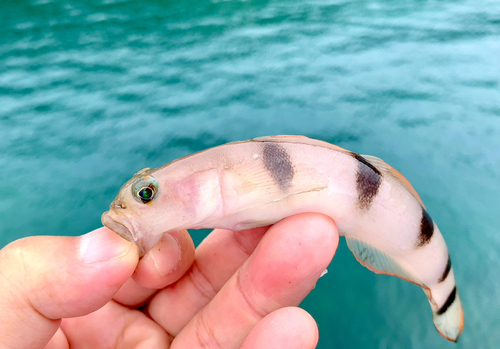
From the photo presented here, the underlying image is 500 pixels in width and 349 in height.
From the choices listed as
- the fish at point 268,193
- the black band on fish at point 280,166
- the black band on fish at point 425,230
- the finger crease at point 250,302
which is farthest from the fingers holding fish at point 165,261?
the black band on fish at point 425,230

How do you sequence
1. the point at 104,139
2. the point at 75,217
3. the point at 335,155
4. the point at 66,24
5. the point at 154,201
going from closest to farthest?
the point at 154,201 → the point at 335,155 → the point at 75,217 → the point at 104,139 → the point at 66,24

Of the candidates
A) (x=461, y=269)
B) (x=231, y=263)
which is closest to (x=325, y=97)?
(x=461, y=269)

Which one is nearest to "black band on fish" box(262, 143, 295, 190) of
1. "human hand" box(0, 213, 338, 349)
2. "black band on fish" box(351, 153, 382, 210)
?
"human hand" box(0, 213, 338, 349)

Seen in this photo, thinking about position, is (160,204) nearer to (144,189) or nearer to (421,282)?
(144,189)

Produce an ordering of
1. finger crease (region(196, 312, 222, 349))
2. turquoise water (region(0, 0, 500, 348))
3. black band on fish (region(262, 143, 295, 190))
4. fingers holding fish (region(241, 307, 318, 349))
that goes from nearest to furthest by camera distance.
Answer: fingers holding fish (region(241, 307, 318, 349))
black band on fish (region(262, 143, 295, 190))
finger crease (region(196, 312, 222, 349))
turquoise water (region(0, 0, 500, 348))

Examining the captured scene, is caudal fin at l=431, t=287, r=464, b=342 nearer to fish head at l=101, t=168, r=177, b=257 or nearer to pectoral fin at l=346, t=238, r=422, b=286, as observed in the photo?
pectoral fin at l=346, t=238, r=422, b=286

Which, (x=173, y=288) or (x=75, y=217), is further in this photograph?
(x=75, y=217)

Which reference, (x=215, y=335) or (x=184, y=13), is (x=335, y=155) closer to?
(x=215, y=335)
